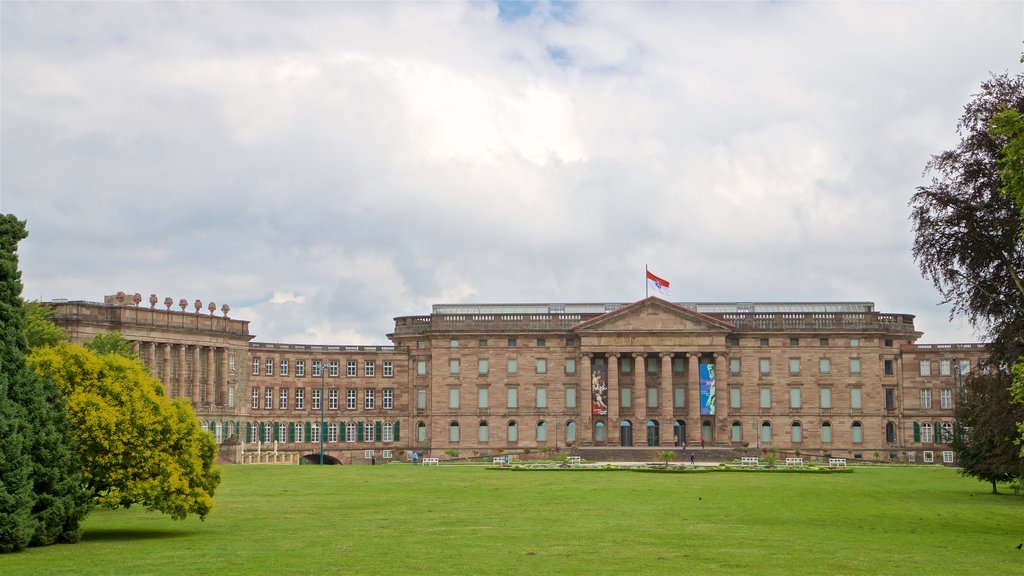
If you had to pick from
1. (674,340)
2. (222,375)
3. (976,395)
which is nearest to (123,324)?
(222,375)

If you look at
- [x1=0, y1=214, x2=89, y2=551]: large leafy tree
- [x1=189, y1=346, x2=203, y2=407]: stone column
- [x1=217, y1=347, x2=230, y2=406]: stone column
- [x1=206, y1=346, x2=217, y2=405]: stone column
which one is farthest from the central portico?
[x1=0, y1=214, x2=89, y2=551]: large leafy tree

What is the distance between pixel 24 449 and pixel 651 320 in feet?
288

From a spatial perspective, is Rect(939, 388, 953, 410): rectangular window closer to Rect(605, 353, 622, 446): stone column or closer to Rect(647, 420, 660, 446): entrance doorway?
Rect(647, 420, 660, 446): entrance doorway

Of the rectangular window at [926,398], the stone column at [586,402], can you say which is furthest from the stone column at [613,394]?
the rectangular window at [926,398]

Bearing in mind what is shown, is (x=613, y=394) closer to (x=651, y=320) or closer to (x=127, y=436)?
(x=651, y=320)

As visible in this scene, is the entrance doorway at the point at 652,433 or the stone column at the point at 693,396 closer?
the stone column at the point at 693,396

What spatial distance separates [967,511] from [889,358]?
242 ft

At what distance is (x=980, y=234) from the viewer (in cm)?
4031

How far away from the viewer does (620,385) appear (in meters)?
115

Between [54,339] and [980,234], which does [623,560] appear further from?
[54,339]

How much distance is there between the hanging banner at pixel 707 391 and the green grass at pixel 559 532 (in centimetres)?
5403

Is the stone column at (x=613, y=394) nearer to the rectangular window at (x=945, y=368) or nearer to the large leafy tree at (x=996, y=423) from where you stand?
the rectangular window at (x=945, y=368)

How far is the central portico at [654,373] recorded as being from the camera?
372ft

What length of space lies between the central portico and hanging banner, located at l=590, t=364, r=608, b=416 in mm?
91
